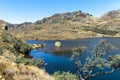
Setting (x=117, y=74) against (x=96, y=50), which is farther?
(x=117, y=74)

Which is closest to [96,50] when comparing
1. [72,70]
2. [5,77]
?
[5,77]

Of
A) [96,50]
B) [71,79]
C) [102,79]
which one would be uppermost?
[96,50]

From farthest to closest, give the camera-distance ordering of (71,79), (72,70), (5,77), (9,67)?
(72,70)
(71,79)
(9,67)
(5,77)

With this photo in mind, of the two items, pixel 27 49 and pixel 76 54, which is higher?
pixel 76 54

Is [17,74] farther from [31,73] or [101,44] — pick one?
[101,44]

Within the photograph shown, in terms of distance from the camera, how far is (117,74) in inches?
3693

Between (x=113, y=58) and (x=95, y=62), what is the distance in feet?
15.6

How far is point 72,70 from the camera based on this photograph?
104500mm

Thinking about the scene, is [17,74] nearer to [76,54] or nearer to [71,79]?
[71,79]

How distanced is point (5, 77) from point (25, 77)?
8.53 feet

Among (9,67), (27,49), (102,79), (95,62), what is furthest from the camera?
(27,49)

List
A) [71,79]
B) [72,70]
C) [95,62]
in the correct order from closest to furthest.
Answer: [71,79]
[95,62]
[72,70]

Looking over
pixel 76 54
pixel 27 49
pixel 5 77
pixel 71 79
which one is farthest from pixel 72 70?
pixel 5 77

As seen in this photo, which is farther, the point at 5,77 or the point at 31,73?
the point at 31,73
